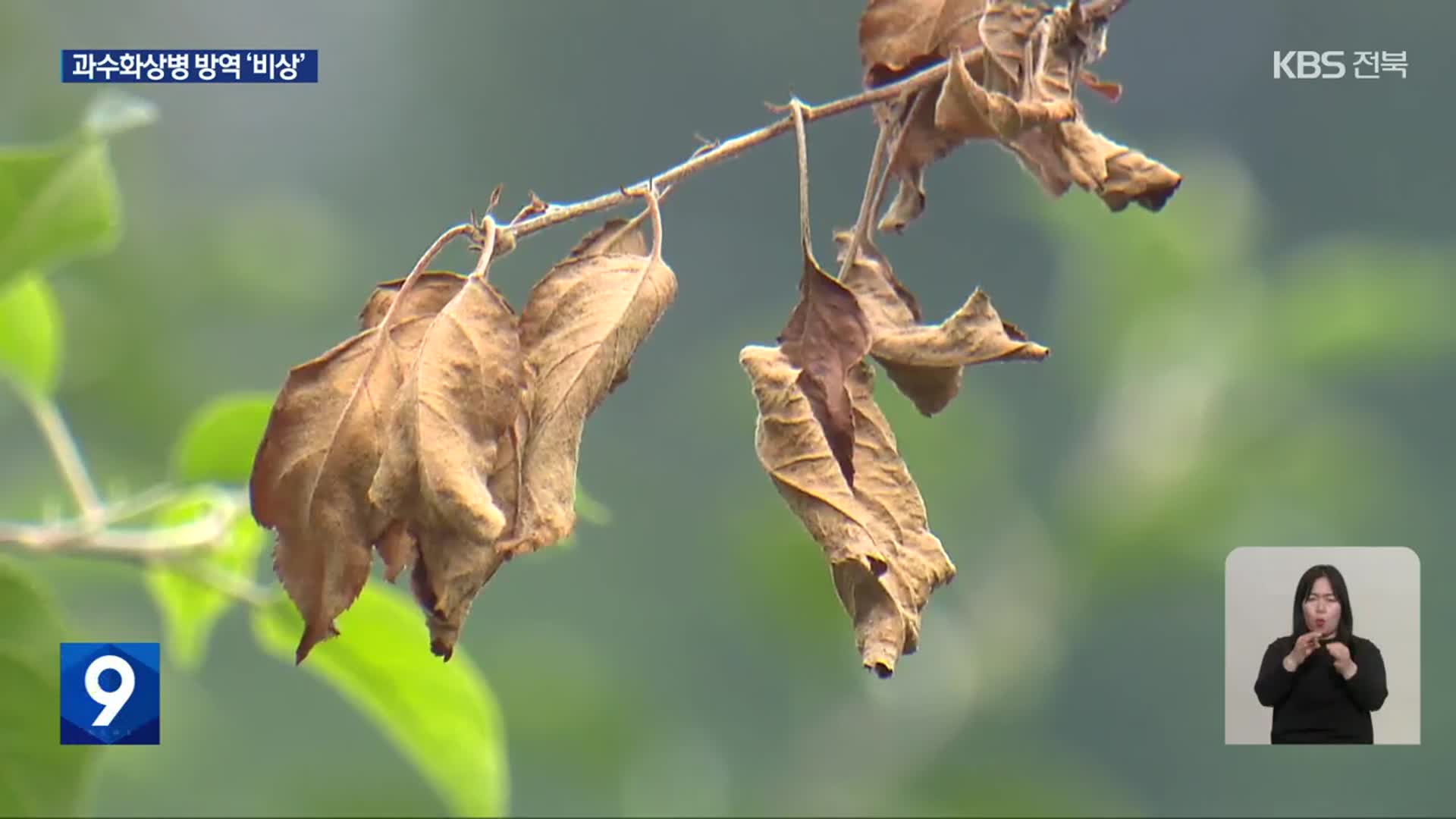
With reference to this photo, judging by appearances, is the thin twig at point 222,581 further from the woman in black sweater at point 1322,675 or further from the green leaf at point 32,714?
the woman in black sweater at point 1322,675

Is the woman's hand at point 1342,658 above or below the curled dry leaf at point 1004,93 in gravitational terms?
below

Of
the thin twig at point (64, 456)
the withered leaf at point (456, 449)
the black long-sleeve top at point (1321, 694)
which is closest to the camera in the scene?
the withered leaf at point (456, 449)

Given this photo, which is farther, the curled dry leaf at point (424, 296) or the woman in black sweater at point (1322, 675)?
the woman in black sweater at point (1322, 675)

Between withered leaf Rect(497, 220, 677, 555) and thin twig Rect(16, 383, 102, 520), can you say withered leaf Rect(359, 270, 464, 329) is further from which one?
thin twig Rect(16, 383, 102, 520)

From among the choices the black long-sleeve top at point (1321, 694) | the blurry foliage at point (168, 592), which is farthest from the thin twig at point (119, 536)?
the black long-sleeve top at point (1321, 694)

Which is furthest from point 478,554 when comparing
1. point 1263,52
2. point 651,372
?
point 651,372

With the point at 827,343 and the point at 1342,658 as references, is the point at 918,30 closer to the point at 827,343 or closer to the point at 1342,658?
the point at 827,343

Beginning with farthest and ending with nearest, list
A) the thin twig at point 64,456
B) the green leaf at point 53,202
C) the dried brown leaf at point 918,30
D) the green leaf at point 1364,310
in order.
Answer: the green leaf at point 1364,310 < the thin twig at point 64,456 < the green leaf at point 53,202 < the dried brown leaf at point 918,30

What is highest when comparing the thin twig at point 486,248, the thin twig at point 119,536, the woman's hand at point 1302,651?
the thin twig at point 486,248
